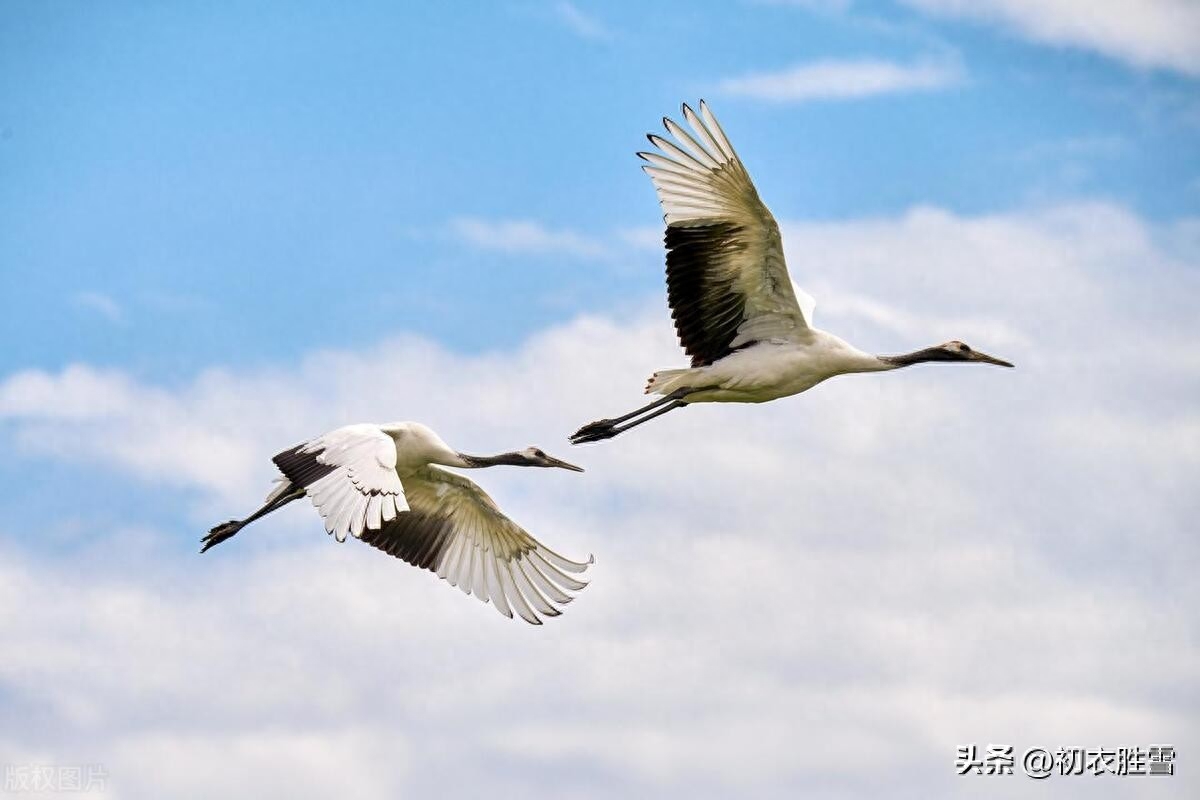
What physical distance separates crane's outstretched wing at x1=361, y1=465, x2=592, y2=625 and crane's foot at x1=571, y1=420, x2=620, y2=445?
3.62ft

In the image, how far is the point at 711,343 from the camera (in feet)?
72.2

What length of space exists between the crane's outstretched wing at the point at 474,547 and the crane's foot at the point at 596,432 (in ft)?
3.62

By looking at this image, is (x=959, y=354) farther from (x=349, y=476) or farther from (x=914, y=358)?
(x=349, y=476)

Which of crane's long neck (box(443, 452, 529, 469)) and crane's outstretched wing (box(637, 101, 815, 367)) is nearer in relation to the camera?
crane's outstretched wing (box(637, 101, 815, 367))

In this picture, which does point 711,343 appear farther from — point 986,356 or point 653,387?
point 986,356

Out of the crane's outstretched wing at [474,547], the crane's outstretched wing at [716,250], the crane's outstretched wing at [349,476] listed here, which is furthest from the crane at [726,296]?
the crane's outstretched wing at [349,476]

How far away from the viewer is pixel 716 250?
2120 centimetres

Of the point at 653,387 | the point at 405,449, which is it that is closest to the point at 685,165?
the point at 653,387

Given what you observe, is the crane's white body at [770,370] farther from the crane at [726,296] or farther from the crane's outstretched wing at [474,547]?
the crane's outstretched wing at [474,547]

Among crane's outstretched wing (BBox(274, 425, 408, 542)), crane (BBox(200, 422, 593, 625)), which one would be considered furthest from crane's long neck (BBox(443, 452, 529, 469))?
crane's outstretched wing (BBox(274, 425, 408, 542))

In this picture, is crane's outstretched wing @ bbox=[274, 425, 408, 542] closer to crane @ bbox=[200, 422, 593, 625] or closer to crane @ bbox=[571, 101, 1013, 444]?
crane @ bbox=[200, 422, 593, 625]

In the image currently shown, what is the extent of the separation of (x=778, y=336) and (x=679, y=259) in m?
1.36

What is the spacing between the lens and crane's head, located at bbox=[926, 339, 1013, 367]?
23172 mm

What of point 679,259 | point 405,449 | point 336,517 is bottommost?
point 336,517
